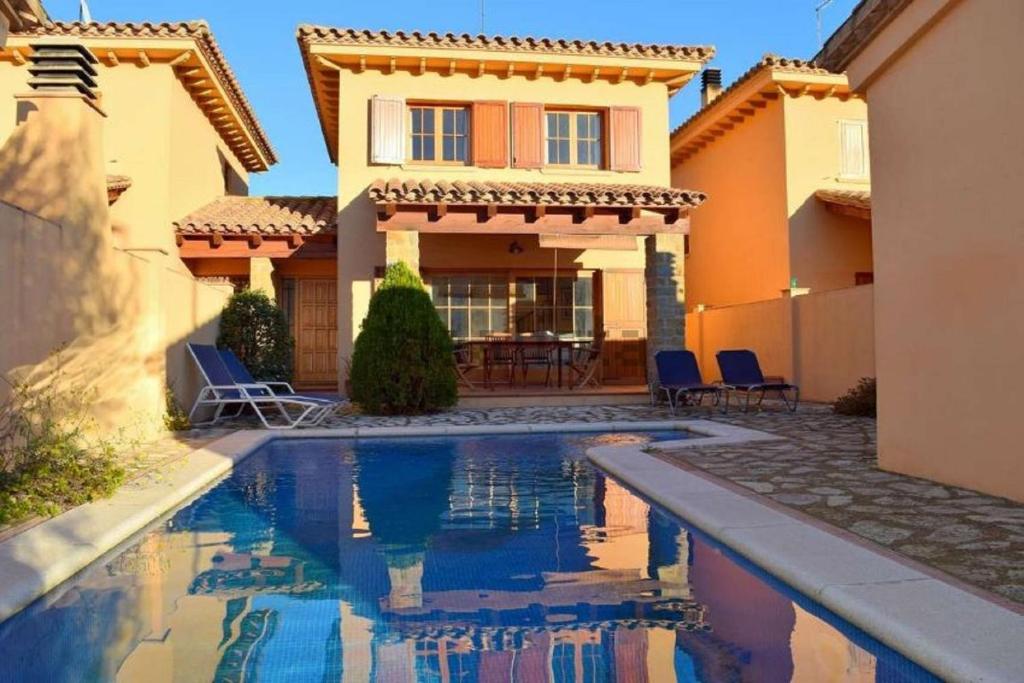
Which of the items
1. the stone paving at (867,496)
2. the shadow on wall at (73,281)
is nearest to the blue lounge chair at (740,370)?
the stone paving at (867,496)

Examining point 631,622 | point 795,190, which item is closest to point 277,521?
point 631,622

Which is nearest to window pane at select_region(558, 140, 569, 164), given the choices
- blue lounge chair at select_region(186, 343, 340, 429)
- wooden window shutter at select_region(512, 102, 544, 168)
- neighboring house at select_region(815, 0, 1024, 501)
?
wooden window shutter at select_region(512, 102, 544, 168)

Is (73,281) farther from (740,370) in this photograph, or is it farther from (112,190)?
(740,370)

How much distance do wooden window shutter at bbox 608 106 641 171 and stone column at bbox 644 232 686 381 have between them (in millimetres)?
1968

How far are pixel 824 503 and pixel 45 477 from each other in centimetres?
483

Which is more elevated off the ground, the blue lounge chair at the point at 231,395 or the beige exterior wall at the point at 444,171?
the beige exterior wall at the point at 444,171

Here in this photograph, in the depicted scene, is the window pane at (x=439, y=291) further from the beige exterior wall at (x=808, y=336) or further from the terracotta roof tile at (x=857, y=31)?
the terracotta roof tile at (x=857, y=31)

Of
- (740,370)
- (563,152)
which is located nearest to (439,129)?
(563,152)

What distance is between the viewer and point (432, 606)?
9.84ft

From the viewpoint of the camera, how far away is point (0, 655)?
2531mm

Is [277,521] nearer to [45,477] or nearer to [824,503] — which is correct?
[45,477]

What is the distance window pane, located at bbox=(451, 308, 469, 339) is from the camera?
44.7ft

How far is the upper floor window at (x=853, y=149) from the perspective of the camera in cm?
1381

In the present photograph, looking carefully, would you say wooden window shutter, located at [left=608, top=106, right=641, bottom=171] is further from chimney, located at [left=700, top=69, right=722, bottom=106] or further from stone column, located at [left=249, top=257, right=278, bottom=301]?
stone column, located at [left=249, top=257, right=278, bottom=301]
